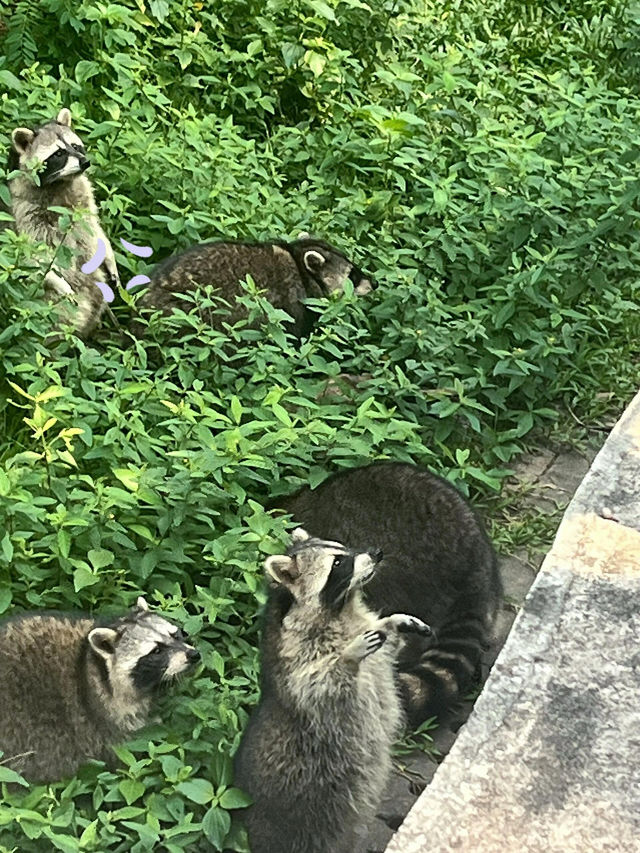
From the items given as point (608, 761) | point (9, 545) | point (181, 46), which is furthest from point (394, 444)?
point (181, 46)

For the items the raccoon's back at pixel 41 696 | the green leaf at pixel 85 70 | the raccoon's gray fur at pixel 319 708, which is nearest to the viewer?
the raccoon's gray fur at pixel 319 708

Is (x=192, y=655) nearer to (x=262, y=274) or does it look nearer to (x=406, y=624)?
(x=406, y=624)

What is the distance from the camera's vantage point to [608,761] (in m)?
2.81

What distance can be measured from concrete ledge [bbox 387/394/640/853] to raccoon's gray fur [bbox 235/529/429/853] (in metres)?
0.51

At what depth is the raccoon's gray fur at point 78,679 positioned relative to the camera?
3430mm

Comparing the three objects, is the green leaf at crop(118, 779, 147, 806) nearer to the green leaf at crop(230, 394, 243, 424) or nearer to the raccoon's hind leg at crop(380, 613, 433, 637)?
the raccoon's hind leg at crop(380, 613, 433, 637)

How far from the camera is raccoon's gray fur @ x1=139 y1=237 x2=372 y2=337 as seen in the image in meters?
5.04

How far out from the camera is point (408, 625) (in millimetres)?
3623

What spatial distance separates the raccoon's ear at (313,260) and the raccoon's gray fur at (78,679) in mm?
2055

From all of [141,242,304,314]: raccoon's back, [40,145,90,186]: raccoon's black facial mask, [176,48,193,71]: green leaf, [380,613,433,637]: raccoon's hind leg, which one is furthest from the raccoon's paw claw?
[176,48,193,71]: green leaf

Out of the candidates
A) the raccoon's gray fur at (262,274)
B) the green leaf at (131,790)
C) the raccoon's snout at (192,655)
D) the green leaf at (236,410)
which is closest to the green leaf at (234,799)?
the green leaf at (131,790)

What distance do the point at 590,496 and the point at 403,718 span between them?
0.83m

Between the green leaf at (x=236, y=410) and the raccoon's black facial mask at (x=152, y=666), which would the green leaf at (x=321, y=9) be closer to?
the green leaf at (x=236, y=410)

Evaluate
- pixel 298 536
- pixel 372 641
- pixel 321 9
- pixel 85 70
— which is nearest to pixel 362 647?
pixel 372 641
